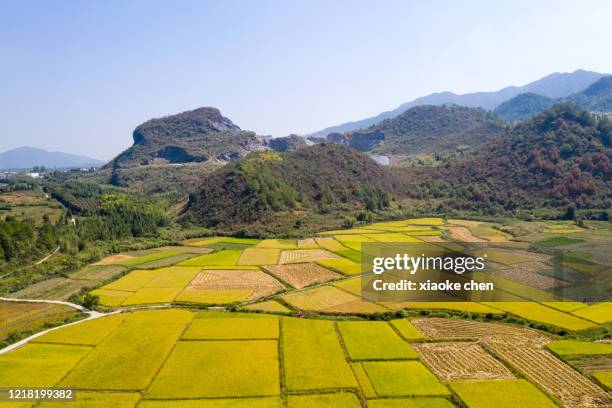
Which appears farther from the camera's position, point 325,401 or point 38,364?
point 38,364

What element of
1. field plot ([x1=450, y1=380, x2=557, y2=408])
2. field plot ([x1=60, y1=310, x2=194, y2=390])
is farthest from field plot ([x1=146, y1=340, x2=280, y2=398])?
field plot ([x1=450, y1=380, x2=557, y2=408])

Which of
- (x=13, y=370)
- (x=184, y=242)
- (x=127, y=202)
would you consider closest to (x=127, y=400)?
(x=13, y=370)

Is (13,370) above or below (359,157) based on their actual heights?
below

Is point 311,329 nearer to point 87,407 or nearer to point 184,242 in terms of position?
point 87,407

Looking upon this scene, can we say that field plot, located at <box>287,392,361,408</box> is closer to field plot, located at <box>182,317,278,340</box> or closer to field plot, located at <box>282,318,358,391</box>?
field plot, located at <box>282,318,358,391</box>

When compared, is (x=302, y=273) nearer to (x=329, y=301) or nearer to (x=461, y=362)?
(x=329, y=301)

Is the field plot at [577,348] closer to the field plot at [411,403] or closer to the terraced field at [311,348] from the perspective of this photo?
the terraced field at [311,348]

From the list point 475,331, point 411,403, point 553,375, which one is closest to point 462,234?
point 475,331
